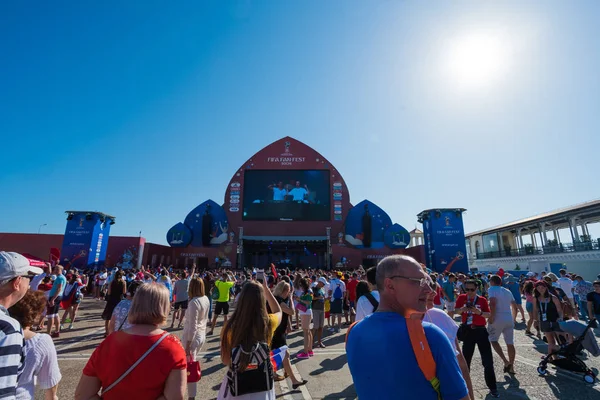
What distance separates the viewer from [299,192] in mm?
31594

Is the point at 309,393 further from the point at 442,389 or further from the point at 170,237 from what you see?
the point at 170,237

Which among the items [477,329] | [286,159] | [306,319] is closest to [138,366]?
[477,329]

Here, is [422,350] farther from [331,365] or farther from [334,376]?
[331,365]

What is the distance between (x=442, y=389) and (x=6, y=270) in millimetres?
2467

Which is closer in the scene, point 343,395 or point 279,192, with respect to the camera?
point 343,395

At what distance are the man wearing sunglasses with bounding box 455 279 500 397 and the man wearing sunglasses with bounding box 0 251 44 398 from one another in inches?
190

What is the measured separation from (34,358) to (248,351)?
1.45 metres

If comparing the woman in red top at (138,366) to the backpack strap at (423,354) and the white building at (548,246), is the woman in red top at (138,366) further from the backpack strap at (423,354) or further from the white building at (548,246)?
the white building at (548,246)

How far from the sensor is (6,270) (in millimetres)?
1707

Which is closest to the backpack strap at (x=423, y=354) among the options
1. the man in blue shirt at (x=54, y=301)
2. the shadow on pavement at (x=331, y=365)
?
the shadow on pavement at (x=331, y=365)

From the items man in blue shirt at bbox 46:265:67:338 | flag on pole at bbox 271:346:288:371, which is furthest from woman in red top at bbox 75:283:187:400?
man in blue shirt at bbox 46:265:67:338

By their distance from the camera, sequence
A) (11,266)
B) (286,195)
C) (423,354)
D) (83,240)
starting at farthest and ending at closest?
(286,195)
(83,240)
(11,266)
(423,354)

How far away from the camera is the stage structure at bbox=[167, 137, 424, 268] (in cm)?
2905

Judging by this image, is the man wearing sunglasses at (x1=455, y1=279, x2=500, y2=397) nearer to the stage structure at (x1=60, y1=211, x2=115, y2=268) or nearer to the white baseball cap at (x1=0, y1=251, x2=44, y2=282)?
the white baseball cap at (x1=0, y1=251, x2=44, y2=282)
